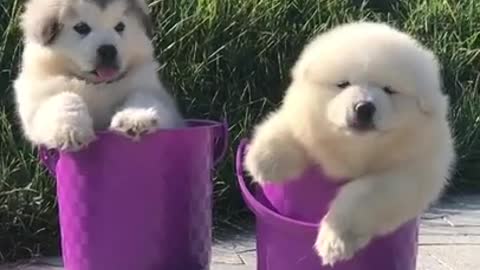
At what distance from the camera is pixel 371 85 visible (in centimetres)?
294

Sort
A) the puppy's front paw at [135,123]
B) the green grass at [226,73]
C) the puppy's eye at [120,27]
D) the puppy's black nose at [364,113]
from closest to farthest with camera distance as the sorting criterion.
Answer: the puppy's black nose at [364,113] → the puppy's front paw at [135,123] → the puppy's eye at [120,27] → the green grass at [226,73]

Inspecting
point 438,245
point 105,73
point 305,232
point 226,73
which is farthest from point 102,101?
point 226,73

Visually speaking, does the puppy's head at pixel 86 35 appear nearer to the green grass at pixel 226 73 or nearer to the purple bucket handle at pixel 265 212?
the purple bucket handle at pixel 265 212

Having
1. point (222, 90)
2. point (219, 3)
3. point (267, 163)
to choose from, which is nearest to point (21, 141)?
point (222, 90)

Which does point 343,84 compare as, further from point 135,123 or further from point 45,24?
point 45,24

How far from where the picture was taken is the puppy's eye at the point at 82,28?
11.5 feet

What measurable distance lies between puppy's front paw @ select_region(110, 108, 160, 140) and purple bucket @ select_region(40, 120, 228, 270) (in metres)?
0.03

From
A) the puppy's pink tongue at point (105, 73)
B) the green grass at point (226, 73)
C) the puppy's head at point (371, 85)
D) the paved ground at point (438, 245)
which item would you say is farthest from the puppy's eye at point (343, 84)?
the green grass at point (226, 73)

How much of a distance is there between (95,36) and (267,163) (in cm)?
78

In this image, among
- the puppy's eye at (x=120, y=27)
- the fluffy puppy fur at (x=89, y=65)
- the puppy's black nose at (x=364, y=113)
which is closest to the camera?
the puppy's black nose at (x=364, y=113)

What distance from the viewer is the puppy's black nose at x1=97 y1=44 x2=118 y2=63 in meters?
3.46

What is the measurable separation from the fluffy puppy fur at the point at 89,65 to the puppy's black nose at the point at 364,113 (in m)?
0.70

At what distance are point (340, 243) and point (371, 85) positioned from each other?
43 cm

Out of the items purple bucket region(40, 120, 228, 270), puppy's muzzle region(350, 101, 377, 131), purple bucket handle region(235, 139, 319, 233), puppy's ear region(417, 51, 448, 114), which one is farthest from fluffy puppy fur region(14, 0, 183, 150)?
puppy's ear region(417, 51, 448, 114)
